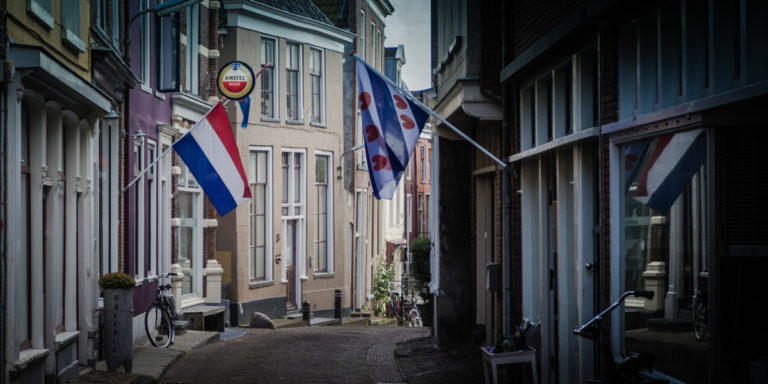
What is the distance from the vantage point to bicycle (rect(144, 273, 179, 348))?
14.0 meters

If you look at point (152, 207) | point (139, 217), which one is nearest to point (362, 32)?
point (152, 207)

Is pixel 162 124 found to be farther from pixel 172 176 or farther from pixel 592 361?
pixel 592 361

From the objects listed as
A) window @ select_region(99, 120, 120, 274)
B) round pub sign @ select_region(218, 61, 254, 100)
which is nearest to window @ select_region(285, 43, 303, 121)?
round pub sign @ select_region(218, 61, 254, 100)

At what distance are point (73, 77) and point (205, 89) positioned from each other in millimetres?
10677

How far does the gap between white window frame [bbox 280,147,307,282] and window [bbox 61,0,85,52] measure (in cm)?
1333

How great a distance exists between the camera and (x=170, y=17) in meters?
15.9

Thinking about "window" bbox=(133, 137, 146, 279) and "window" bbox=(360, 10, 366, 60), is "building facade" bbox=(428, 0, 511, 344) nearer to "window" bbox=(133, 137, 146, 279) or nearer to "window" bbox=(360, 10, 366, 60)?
"window" bbox=(133, 137, 146, 279)

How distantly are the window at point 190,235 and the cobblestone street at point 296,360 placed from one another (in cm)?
302

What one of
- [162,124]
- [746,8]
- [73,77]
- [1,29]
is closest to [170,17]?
[162,124]

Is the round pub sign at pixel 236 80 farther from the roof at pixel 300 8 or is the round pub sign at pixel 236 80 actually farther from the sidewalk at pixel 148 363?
the roof at pixel 300 8

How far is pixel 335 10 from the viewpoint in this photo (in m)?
27.8

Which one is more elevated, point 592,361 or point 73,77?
point 73,77

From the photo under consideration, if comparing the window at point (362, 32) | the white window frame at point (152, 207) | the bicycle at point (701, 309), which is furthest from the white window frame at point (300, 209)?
the bicycle at point (701, 309)

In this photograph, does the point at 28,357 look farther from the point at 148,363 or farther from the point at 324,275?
the point at 324,275
